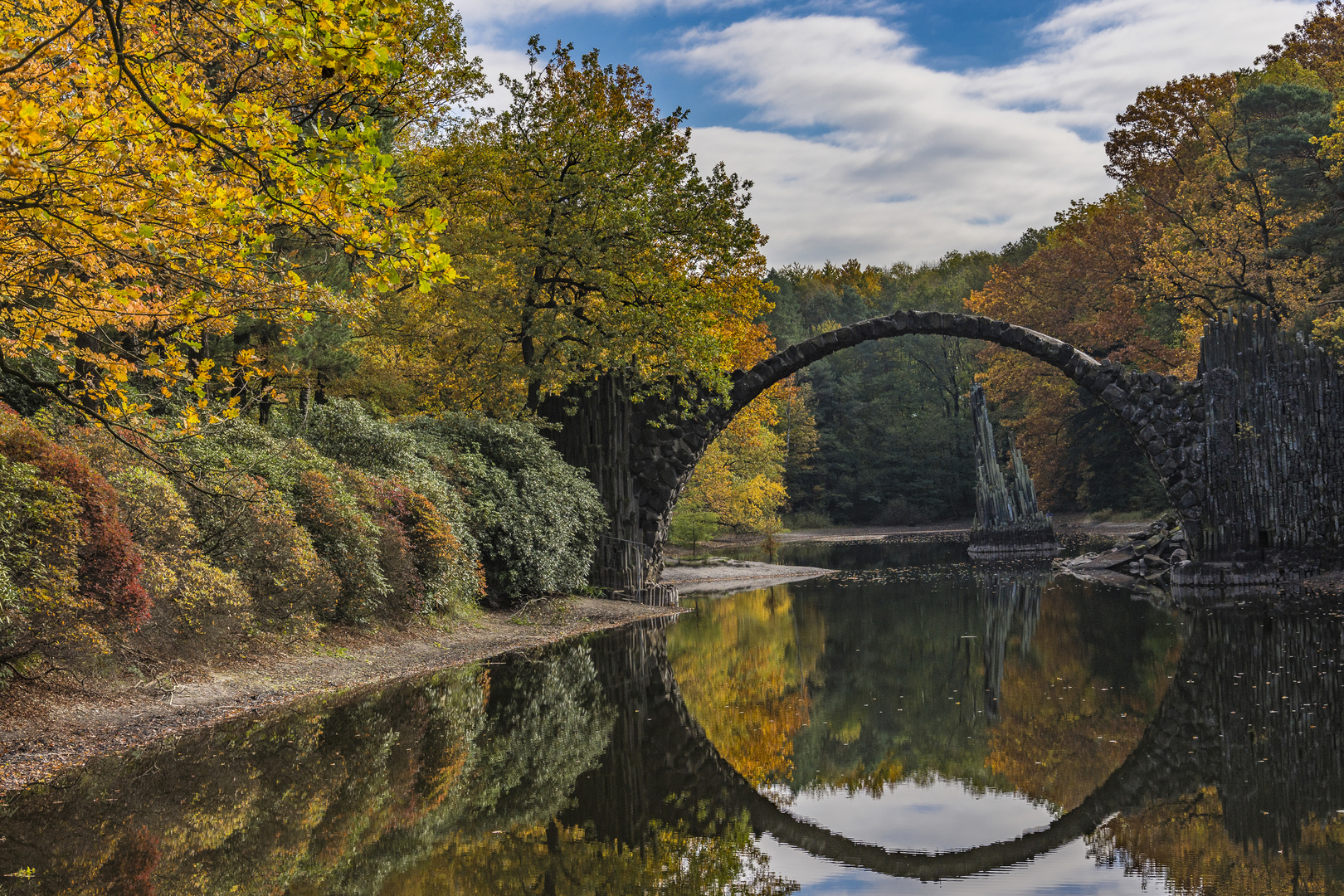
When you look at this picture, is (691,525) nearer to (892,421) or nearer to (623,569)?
A: (623,569)

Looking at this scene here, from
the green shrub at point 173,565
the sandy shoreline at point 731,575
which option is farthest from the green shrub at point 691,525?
the green shrub at point 173,565

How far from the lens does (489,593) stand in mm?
14766

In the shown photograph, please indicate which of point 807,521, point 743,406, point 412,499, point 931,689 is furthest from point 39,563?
point 807,521

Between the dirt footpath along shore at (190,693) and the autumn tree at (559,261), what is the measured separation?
519 centimetres

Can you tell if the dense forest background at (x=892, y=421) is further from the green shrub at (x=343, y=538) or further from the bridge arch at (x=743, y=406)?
the green shrub at (x=343, y=538)

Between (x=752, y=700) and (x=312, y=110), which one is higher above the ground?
(x=312, y=110)

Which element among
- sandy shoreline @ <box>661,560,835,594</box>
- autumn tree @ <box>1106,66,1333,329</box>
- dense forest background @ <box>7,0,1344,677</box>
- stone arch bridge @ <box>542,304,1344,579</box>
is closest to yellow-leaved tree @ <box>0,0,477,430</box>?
dense forest background @ <box>7,0,1344,677</box>

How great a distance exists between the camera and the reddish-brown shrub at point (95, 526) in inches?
288

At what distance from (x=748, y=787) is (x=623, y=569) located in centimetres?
1102

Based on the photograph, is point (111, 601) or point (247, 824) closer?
point (247, 824)

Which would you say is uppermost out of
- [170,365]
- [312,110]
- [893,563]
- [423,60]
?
[423,60]

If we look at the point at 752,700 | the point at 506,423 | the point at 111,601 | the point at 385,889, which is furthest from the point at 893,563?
the point at 385,889

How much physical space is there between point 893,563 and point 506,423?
15.3 meters

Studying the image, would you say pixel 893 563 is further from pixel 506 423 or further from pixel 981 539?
pixel 506 423
